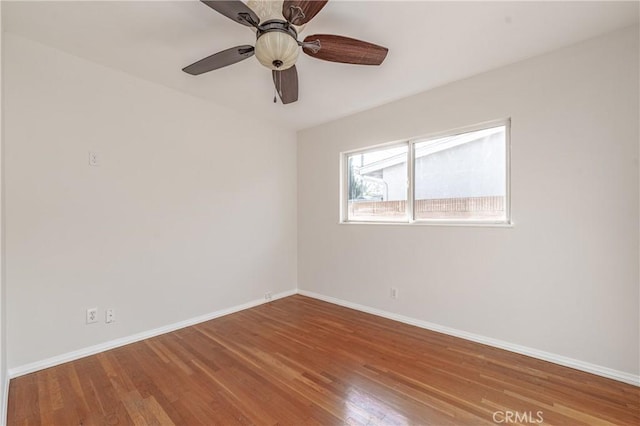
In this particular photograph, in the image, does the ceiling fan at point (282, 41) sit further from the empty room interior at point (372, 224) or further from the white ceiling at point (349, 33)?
the white ceiling at point (349, 33)

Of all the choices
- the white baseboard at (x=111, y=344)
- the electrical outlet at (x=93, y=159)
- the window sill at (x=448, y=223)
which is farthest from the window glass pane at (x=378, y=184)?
the electrical outlet at (x=93, y=159)

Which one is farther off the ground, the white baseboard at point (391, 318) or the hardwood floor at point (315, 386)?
the white baseboard at point (391, 318)

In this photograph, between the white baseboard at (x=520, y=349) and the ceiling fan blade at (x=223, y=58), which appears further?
the white baseboard at (x=520, y=349)

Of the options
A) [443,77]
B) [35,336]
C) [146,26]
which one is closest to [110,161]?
[146,26]

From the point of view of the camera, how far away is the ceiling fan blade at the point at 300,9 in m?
1.41

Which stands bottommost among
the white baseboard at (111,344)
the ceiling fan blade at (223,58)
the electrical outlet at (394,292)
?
the white baseboard at (111,344)

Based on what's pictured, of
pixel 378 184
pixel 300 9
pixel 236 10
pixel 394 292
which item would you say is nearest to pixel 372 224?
pixel 378 184

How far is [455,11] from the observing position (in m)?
1.78

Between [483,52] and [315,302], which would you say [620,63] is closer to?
[483,52]

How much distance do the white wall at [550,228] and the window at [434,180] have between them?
0.14 metres

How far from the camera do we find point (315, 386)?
1.92m

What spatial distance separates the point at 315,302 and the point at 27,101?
3.38 meters

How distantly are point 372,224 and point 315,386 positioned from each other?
1.92 m

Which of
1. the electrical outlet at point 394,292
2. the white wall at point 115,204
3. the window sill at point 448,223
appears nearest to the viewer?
the white wall at point 115,204
